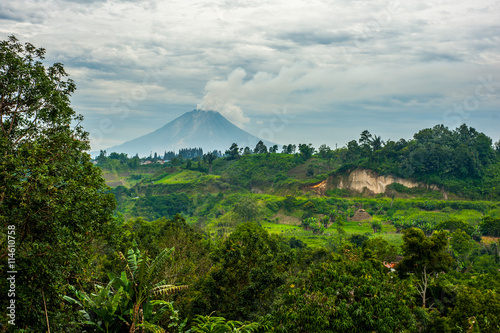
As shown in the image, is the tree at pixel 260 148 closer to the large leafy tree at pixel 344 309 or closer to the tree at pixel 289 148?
the tree at pixel 289 148

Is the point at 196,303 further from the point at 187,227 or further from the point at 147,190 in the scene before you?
the point at 147,190

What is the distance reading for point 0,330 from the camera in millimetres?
6520

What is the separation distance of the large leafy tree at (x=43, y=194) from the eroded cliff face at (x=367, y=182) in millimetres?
77360

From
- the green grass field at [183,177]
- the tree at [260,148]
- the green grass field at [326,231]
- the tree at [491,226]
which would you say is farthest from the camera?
the tree at [260,148]

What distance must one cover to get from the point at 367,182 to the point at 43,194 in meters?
80.2

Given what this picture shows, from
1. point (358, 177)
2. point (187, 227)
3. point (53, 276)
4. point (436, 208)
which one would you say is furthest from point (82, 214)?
point (358, 177)

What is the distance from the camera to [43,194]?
7277 millimetres

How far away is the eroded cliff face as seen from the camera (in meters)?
79.6

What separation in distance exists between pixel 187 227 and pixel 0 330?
2539cm

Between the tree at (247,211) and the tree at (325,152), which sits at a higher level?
the tree at (325,152)

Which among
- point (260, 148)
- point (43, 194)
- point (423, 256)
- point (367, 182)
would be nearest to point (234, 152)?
point (260, 148)

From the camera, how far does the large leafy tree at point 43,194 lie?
705cm

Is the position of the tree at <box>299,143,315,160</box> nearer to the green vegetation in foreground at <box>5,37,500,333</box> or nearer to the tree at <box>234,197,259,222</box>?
the tree at <box>234,197,259,222</box>

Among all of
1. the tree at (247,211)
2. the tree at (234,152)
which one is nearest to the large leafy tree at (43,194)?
the tree at (247,211)
